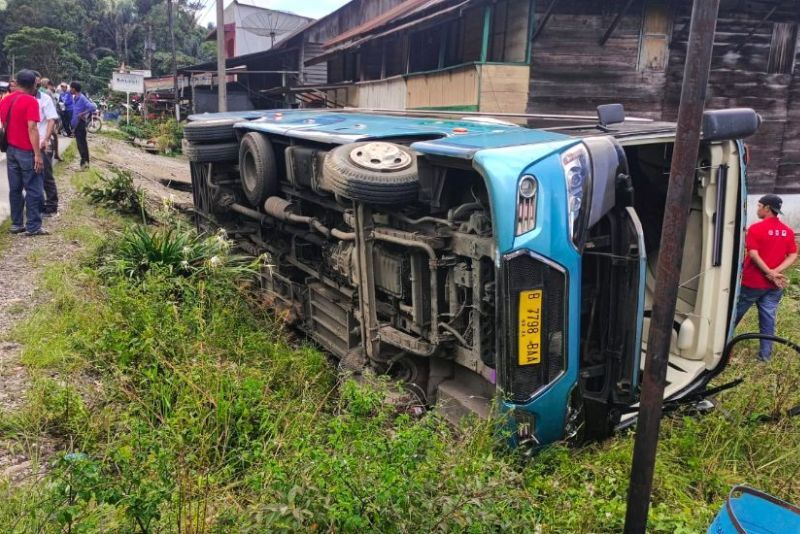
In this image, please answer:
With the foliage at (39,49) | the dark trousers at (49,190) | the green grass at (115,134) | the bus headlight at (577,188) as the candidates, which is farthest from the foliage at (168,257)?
the foliage at (39,49)

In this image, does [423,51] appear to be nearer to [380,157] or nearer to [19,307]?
[380,157]

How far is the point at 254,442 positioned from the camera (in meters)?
3.02

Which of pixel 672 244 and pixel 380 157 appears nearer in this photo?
pixel 672 244

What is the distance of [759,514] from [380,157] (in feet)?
8.71

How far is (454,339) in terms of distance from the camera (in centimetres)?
370

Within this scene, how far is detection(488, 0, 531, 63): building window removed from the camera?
10.8 metres

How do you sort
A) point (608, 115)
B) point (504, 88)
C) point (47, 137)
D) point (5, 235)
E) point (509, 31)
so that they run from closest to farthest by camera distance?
point (608, 115)
point (5, 235)
point (47, 137)
point (504, 88)
point (509, 31)

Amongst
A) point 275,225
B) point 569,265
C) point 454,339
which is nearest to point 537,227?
point 569,265

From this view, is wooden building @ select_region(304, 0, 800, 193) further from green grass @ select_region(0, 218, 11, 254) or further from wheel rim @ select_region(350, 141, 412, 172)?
green grass @ select_region(0, 218, 11, 254)

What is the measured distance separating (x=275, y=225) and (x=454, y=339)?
289 cm

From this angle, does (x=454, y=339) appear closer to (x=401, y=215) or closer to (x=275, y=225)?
(x=401, y=215)

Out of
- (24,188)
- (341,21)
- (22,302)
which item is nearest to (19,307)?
(22,302)

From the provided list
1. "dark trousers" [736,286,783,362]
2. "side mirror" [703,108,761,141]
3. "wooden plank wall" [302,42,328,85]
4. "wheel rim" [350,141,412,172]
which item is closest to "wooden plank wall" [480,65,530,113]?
"dark trousers" [736,286,783,362]

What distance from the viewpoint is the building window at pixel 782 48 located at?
1188cm
